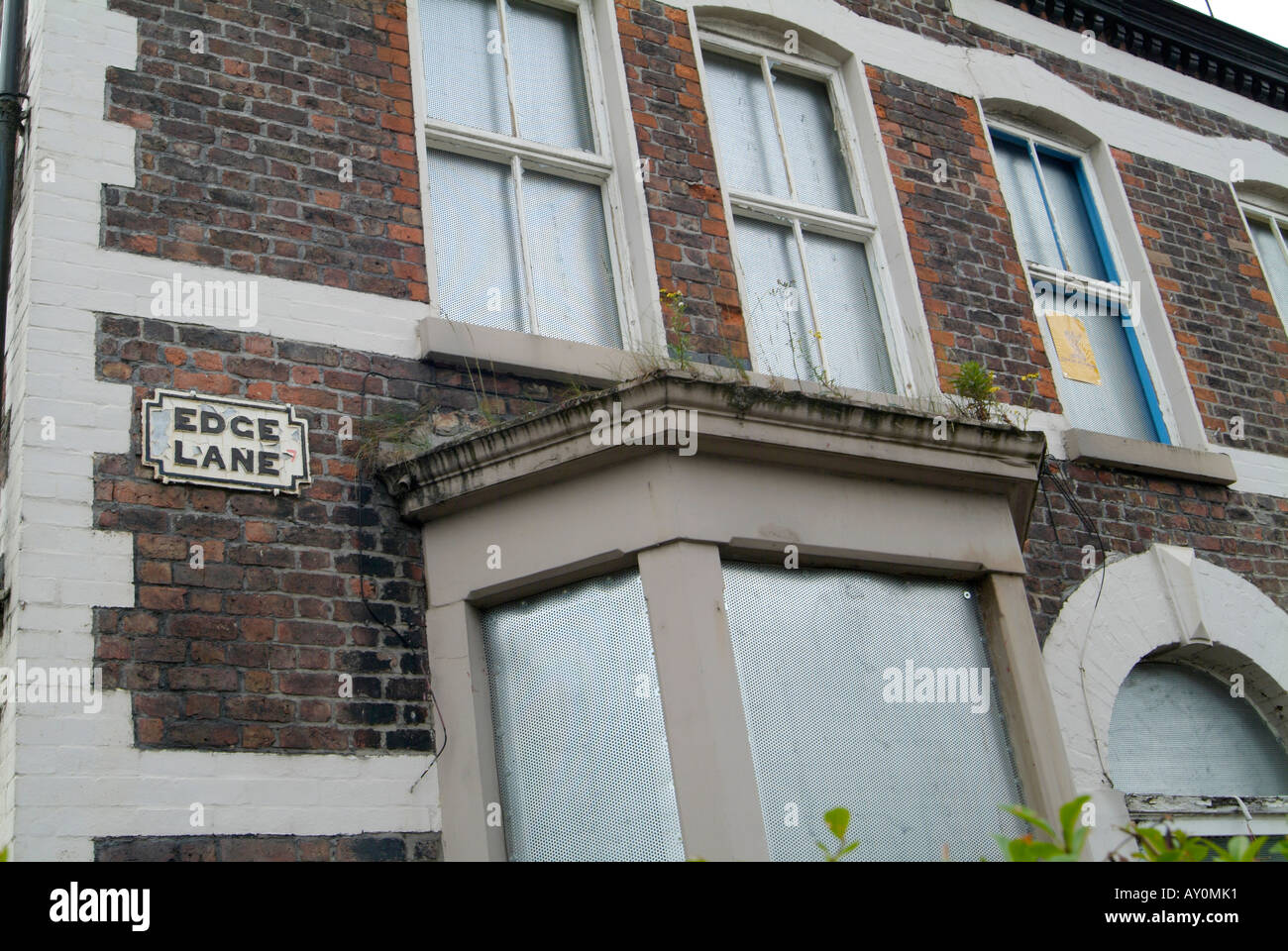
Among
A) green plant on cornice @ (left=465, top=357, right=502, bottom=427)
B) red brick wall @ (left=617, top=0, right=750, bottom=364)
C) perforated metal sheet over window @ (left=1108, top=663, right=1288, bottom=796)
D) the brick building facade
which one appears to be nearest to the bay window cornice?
the brick building facade

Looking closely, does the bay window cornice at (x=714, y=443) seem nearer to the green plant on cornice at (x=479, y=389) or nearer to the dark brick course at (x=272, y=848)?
the green plant on cornice at (x=479, y=389)

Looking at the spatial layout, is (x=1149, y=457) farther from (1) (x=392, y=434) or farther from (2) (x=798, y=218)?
(1) (x=392, y=434)

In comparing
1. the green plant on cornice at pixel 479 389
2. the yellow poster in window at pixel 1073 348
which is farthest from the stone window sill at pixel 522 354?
the yellow poster in window at pixel 1073 348

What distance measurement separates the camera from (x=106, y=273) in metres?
4.88

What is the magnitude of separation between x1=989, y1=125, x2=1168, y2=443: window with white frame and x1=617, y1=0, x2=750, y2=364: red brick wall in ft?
7.14

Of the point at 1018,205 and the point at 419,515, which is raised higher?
the point at 1018,205

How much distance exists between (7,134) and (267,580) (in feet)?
6.69

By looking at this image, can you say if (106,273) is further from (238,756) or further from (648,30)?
(648,30)

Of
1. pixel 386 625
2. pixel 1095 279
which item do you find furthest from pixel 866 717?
pixel 1095 279

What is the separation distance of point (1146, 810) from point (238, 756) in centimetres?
432

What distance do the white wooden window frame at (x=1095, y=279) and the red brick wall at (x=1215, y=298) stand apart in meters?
0.18

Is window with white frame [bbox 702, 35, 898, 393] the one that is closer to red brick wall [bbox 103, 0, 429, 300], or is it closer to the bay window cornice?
the bay window cornice
